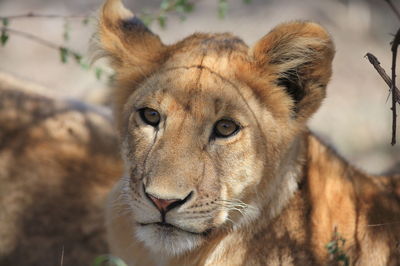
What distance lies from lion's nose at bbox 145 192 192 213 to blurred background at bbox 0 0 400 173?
3584 mm

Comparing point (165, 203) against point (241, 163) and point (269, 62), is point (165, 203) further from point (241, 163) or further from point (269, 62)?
point (269, 62)

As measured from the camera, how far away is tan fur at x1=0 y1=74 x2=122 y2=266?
4062 millimetres

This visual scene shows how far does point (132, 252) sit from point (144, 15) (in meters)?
1.95

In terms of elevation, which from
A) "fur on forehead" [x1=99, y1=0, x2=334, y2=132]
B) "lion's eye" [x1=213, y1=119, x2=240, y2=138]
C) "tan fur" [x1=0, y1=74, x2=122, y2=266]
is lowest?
"tan fur" [x1=0, y1=74, x2=122, y2=266]

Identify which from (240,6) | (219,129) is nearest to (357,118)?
(240,6)

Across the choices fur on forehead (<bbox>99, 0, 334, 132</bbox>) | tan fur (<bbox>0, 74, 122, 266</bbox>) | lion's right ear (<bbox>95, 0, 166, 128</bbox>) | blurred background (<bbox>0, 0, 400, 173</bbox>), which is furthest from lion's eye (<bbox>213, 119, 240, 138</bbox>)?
blurred background (<bbox>0, 0, 400, 173</bbox>)

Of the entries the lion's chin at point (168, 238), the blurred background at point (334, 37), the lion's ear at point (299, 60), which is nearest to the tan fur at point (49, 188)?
the lion's chin at point (168, 238)

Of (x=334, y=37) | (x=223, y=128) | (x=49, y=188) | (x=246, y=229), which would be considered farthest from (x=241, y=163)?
(x=334, y=37)

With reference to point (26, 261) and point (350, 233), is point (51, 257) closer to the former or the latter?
point (26, 261)

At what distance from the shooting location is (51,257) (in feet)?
13.4

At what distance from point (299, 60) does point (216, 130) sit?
461 mm

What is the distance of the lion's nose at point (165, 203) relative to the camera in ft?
8.68

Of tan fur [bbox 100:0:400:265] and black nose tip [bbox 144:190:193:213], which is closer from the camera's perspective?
black nose tip [bbox 144:190:193:213]

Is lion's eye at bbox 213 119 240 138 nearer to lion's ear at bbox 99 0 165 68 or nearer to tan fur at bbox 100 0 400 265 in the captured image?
tan fur at bbox 100 0 400 265
